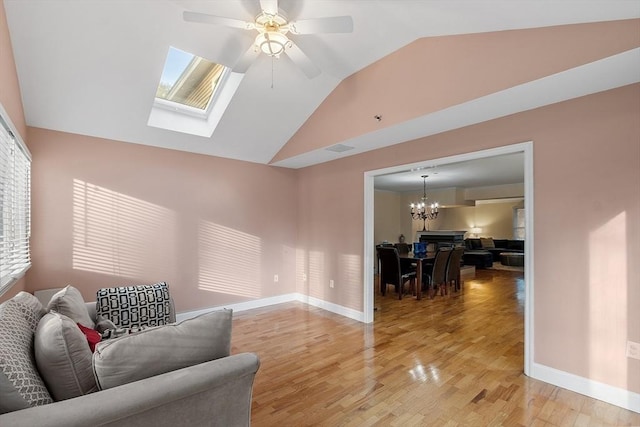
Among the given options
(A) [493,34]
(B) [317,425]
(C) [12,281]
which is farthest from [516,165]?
(C) [12,281]

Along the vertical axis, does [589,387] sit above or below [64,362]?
below

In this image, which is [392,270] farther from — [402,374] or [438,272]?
[402,374]

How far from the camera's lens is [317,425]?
6.60 feet

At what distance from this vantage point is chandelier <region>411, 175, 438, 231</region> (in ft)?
27.0

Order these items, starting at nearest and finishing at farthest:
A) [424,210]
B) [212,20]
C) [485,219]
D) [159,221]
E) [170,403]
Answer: [170,403]
[212,20]
[159,221]
[424,210]
[485,219]

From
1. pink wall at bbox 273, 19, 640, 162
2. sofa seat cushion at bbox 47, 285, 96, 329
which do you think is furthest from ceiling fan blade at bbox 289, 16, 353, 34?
sofa seat cushion at bbox 47, 285, 96, 329

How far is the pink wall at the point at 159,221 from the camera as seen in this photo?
330 cm

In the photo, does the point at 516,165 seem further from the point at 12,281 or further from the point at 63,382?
the point at 12,281

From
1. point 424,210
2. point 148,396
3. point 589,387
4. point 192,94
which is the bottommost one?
point 589,387

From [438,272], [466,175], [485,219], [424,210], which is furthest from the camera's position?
[485,219]

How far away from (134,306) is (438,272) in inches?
189

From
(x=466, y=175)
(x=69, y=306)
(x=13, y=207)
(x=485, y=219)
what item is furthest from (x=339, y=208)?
(x=485, y=219)

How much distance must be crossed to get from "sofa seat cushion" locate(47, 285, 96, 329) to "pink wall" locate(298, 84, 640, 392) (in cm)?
350

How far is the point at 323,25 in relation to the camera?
198 centimetres
